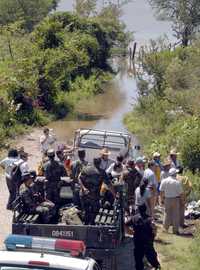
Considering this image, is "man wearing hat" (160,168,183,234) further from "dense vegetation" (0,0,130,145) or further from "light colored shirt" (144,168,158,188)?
"dense vegetation" (0,0,130,145)

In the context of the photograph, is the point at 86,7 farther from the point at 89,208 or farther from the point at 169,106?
the point at 89,208

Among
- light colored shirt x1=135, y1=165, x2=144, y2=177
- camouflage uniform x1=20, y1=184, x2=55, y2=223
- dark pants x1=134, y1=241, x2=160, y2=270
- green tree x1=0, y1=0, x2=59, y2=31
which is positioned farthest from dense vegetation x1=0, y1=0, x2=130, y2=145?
green tree x1=0, y1=0, x2=59, y2=31

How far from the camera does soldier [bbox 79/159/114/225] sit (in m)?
11.5

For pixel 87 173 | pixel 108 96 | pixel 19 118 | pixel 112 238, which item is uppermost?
pixel 108 96

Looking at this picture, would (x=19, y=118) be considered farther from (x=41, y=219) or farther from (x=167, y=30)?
(x=167, y=30)

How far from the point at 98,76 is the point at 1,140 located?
22.1m

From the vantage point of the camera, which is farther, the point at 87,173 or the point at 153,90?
the point at 153,90

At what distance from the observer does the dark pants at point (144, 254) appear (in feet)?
37.9

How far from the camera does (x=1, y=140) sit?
2356cm

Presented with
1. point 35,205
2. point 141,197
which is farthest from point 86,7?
point 35,205

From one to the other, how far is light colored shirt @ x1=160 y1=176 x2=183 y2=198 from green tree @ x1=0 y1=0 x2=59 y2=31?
44445mm

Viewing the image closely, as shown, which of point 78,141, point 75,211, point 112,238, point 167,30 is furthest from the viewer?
point 167,30

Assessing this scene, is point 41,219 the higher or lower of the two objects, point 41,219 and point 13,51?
the lower

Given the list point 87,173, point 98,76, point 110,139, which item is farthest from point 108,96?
point 87,173
